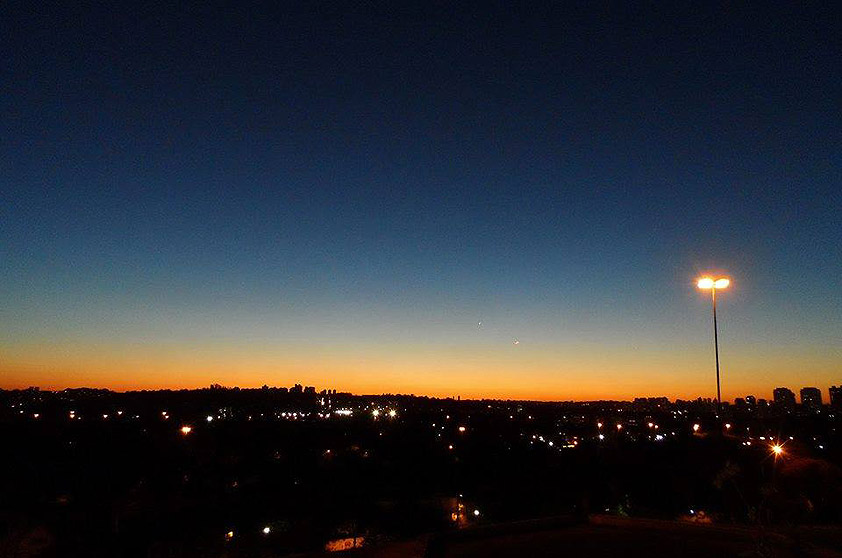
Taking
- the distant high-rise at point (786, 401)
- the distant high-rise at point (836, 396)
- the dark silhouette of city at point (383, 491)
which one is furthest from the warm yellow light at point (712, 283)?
the distant high-rise at point (786, 401)

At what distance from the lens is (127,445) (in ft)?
173

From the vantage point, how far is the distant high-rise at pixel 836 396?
15344 centimetres

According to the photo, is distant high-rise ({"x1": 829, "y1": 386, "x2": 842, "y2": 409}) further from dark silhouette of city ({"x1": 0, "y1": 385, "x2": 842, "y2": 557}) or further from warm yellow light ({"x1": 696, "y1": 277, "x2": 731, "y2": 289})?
warm yellow light ({"x1": 696, "y1": 277, "x2": 731, "y2": 289})

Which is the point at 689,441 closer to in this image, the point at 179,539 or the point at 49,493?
the point at 179,539

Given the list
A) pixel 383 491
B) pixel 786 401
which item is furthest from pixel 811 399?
pixel 383 491

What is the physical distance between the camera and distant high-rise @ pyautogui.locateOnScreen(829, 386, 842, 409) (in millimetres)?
153438

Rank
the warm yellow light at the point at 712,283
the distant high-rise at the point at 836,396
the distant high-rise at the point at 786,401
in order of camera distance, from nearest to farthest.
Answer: the warm yellow light at the point at 712,283, the distant high-rise at the point at 836,396, the distant high-rise at the point at 786,401

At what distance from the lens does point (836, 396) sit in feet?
531

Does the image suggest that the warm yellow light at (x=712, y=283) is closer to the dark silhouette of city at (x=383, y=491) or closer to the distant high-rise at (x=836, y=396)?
the dark silhouette of city at (x=383, y=491)

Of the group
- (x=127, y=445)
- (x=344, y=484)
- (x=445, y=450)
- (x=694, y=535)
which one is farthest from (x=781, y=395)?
(x=694, y=535)

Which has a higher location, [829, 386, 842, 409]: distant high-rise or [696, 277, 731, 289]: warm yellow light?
[696, 277, 731, 289]: warm yellow light

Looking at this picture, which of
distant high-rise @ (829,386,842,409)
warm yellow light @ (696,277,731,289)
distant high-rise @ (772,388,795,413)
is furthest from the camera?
distant high-rise @ (772,388,795,413)

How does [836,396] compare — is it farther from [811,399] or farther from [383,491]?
[383,491]

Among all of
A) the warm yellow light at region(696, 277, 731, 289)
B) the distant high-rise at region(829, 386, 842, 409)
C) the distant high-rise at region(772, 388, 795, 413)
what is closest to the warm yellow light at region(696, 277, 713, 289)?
the warm yellow light at region(696, 277, 731, 289)
